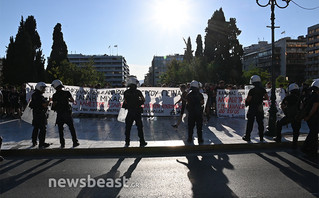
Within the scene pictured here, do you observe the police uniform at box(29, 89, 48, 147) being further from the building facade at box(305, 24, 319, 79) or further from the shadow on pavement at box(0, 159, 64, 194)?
the building facade at box(305, 24, 319, 79)

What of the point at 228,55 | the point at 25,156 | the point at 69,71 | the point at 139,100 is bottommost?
the point at 25,156

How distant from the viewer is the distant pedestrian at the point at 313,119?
5734 mm

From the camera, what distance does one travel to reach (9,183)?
430 centimetres

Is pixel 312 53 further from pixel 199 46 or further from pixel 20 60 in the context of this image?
pixel 20 60

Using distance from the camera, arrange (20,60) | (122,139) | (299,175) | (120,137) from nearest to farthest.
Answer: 1. (299,175)
2. (122,139)
3. (120,137)
4. (20,60)

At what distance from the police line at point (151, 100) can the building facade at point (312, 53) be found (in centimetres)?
9253

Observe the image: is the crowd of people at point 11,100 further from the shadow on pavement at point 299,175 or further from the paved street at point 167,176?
the shadow on pavement at point 299,175

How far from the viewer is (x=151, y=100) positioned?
13.4m

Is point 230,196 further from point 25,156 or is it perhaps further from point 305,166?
point 25,156

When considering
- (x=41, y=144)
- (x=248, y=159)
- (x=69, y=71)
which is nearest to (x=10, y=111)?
(x=41, y=144)

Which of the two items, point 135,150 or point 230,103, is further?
point 230,103

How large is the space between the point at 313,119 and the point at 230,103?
7349 mm

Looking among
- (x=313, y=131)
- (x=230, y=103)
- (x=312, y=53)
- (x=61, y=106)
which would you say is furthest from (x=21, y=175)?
(x=312, y=53)

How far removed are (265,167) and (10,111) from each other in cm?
1333
